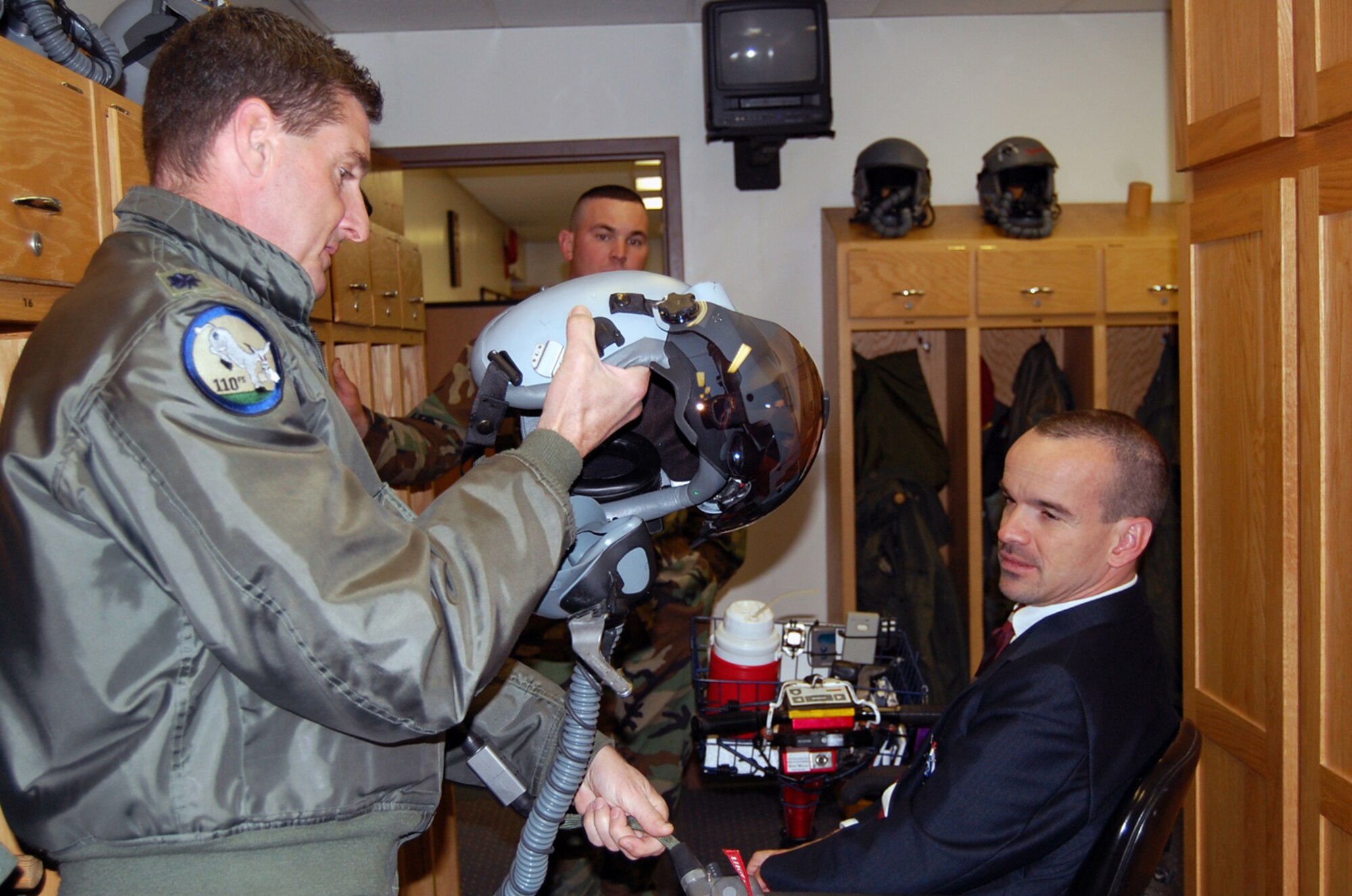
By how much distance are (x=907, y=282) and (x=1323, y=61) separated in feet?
6.64

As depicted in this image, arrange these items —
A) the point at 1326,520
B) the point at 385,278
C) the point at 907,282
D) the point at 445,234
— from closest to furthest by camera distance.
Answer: the point at 1326,520, the point at 385,278, the point at 907,282, the point at 445,234

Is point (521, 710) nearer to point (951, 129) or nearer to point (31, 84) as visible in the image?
point (31, 84)

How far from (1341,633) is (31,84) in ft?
7.31

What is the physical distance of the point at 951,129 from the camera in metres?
4.04

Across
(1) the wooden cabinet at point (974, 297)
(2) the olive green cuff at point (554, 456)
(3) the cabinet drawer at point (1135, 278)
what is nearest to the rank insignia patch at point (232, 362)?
(2) the olive green cuff at point (554, 456)

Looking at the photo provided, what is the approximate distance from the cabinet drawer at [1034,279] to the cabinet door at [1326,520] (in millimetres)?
1958

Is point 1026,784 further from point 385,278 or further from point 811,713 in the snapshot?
point 385,278

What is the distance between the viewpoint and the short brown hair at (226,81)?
94cm

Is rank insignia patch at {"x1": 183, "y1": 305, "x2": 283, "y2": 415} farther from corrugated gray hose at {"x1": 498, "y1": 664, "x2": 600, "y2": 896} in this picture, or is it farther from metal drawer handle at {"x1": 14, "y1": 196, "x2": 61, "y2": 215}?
metal drawer handle at {"x1": 14, "y1": 196, "x2": 61, "y2": 215}

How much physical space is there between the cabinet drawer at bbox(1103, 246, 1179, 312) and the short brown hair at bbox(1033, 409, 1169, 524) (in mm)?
2210

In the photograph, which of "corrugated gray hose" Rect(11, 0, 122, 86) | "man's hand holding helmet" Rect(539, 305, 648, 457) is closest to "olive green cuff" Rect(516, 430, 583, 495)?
"man's hand holding helmet" Rect(539, 305, 648, 457)

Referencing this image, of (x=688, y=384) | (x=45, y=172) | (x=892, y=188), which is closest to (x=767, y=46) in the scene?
(x=892, y=188)

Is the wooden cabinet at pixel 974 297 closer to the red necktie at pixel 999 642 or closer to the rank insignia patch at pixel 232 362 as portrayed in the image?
Result: the red necktie at pixel 999 642

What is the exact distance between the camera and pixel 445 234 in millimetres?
6566
